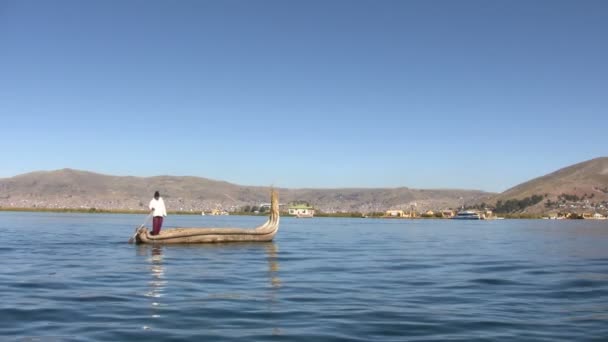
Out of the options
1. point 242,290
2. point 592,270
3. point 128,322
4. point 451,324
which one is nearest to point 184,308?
point 128,322

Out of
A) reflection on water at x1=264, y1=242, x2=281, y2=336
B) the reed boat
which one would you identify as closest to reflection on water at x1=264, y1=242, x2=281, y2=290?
reflection on water at x1=264, y1=242, x2=281, y2=336

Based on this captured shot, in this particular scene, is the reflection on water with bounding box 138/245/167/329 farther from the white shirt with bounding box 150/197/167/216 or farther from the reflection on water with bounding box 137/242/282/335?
the white shirt with bounding box 150/197/167/216

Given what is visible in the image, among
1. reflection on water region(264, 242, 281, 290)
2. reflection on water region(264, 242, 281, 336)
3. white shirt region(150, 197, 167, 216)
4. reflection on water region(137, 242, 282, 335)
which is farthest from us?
white shirt region(150, 197, 167, 216)

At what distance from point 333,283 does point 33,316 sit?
23.2ft

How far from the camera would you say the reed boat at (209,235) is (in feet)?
90.7

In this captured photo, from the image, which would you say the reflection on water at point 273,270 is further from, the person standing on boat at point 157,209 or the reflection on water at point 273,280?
the person standing on boat at point 157,209

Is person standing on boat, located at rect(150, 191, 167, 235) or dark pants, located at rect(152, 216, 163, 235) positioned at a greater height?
person standing on boat, located at rect(150, 191, 167, 235)

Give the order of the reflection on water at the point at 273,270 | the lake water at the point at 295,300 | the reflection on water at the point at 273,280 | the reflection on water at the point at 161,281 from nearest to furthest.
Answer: the lake water at the point at 295,300 < the reflection on water at the point at 273,280 < the reflection on water at the point at 161,281 < the reflection on water at the point at 273,270

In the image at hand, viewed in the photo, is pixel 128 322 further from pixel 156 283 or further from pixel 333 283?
pixel 333 283

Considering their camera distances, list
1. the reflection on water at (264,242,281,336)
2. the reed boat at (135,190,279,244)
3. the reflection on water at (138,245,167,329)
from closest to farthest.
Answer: the reflection on water at (264,242,281,336) < the reflection on water at (138,245,167,329) < the reed boat at (135,190,279,244)

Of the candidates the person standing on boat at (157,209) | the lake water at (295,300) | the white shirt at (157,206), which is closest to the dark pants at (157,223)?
the person standing on boat at (157,209)

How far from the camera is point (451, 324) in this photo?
961 centimetres

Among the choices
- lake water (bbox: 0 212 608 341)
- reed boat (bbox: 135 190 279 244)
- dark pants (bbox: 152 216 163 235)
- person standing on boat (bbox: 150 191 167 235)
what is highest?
person standing on boat (bbox: 150 191 167 235)

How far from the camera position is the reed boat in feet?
90.7
